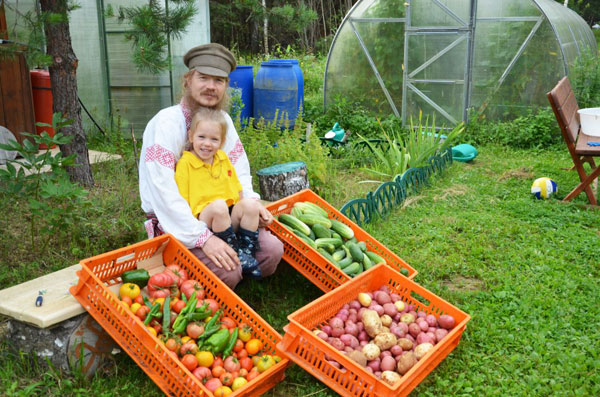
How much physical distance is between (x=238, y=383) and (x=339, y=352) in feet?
1.60

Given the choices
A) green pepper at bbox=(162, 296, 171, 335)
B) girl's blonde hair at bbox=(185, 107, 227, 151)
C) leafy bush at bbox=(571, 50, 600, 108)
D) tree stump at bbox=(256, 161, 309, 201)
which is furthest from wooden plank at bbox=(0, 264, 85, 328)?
leafy bush at bbox=(571, 50, 600, 108)

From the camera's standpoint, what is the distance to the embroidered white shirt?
3.04m

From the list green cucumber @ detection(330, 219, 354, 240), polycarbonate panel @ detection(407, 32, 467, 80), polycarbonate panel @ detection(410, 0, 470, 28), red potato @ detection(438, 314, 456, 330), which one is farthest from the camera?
polycarbonate panel @ detection(407, 32, 467, 80)

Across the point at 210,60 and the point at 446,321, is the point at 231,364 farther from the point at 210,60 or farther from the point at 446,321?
the point at 210,60

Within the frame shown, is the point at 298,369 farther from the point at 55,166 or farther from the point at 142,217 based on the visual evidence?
the point at 142,217

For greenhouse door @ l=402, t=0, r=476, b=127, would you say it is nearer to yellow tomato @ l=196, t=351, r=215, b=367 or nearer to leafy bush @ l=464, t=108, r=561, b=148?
leafy bush @ l=464, t=108, r=561, b=148

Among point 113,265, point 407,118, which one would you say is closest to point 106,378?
point 113,265

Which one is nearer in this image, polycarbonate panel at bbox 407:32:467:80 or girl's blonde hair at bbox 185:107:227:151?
girl's blonde hair at bbox 185:107:227:151

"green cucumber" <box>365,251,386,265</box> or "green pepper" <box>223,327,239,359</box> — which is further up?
"green cucumber" <box>365,251,386,265</box>


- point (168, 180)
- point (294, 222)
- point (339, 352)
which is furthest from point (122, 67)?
point (339, 352)

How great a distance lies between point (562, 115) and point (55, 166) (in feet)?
14.9

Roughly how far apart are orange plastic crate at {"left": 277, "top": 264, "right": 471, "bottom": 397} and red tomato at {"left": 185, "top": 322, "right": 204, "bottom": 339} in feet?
1.30

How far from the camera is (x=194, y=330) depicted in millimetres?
2691

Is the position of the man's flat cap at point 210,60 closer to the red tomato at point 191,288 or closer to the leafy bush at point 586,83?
the red tomato at point 191,288
